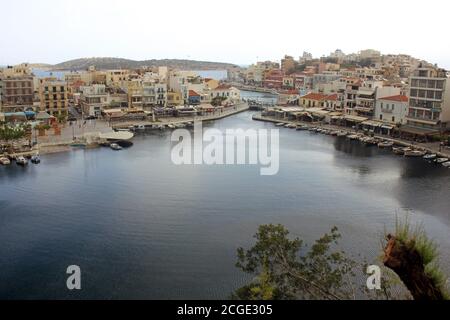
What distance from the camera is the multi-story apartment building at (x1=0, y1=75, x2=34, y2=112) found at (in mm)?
19422

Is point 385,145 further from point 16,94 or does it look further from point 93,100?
point 16,94

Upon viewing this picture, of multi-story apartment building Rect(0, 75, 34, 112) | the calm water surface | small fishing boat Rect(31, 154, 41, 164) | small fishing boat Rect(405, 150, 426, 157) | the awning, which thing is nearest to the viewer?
the calm water surface

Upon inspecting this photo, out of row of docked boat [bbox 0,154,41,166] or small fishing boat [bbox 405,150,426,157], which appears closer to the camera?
row of docked boat [bbox 0,154,41,166]

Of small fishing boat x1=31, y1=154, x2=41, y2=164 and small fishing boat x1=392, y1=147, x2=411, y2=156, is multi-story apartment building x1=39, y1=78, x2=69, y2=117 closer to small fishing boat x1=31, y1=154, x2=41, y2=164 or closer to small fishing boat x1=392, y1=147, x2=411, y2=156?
small fishing boat x1=31, y1=154, x2=41, y2=164

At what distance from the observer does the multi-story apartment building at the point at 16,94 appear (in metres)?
19.4

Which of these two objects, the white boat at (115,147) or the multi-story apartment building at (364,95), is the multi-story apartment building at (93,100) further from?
the multi-story apartment building at (364,95)

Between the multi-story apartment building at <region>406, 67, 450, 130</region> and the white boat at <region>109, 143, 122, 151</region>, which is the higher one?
the multi-story apartment building at <region>406, 67, 450, 130</region>

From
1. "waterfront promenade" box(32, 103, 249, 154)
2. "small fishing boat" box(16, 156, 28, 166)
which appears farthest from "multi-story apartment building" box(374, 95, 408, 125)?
"small fishing boat" box(16, 156, 28, 166)

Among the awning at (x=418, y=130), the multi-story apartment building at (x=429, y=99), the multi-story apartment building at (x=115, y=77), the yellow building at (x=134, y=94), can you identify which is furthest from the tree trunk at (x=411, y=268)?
the multi-story apartment building at (x=115, y=77)

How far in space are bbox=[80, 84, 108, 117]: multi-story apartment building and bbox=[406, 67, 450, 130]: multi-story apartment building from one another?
45.6 ft

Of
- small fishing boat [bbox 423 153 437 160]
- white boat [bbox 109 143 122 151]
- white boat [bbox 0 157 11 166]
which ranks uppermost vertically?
small fishing boat [bbox 423 153 437 160]

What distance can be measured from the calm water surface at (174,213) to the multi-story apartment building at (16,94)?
690 cm

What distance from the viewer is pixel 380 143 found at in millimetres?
15898
